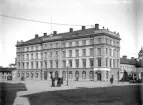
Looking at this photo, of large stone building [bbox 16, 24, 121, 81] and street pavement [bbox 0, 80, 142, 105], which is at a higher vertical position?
large stone building [bbox 16, 24, 121, 81]

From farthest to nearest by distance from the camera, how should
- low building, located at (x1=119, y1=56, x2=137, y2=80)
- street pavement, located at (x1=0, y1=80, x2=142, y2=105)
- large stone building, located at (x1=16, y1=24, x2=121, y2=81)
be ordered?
large stone building, located at (x1=16, y1=24, x2=121, y2=81) → street pavement, located at (x1=0, y1=80, x2=142, y2=105) → low building, located at (x1=119, y1=56, x2=137, y2=80)

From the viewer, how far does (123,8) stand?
23.8 ft

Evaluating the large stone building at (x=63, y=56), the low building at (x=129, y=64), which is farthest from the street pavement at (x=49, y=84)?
the low building at (x=129, y=64)

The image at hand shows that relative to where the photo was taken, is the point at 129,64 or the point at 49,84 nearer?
the point at 129,64

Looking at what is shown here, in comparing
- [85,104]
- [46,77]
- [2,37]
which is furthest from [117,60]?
[2,37]

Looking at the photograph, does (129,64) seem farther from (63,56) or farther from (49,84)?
(49,84)

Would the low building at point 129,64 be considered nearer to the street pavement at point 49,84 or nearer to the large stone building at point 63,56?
the large stone building at point 63,56

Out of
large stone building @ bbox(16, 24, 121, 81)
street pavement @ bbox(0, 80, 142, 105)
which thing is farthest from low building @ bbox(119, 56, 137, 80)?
street pavement @ bbox(0, 80, 142, 105)

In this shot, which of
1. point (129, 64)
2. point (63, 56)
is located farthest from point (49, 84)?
point (129, 64)

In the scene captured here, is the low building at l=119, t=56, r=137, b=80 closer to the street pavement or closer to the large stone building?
the large stone building

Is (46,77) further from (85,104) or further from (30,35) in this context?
(85,104)

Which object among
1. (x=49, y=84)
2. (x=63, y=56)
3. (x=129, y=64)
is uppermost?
(x=63, y=56)

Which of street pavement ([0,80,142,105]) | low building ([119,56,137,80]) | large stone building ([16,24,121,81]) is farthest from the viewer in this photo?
large stone building ([16,24,121,81])

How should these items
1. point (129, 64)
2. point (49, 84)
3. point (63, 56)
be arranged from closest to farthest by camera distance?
point (129, 64), point (63, 56), point (49, 84)
